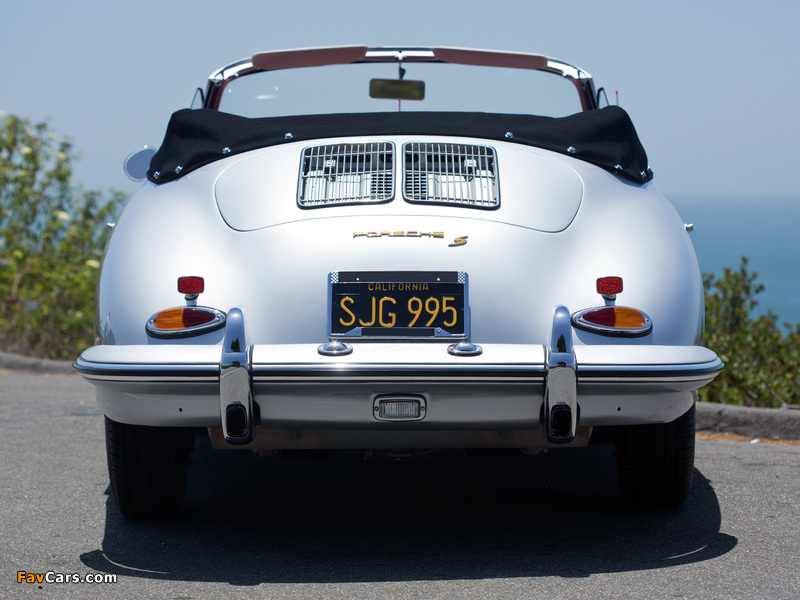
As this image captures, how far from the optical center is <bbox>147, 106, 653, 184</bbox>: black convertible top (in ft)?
11.4

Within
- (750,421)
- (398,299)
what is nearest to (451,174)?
(398,299)

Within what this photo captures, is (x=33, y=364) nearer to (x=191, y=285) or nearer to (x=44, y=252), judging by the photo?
(x=44, y=252)

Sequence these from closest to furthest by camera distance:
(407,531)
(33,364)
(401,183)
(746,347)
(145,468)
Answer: (401,183) → (145,468) → (407,531) → (746,347) → (33,364)

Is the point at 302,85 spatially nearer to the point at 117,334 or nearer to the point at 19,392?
the point at 117,334

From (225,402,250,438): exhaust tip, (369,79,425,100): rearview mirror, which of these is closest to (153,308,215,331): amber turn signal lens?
(225,402,250,438): exhaust tip

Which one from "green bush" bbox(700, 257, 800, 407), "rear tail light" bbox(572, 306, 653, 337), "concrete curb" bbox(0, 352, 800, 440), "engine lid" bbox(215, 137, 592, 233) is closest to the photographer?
"rear tail light" bbox(572, 306, 653, 337)

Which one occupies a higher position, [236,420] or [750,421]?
[236,420]

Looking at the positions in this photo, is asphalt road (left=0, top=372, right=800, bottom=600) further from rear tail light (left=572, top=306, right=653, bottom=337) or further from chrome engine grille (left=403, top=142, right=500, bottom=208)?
chrome engine grille (left=403, top=142, right=500, bottom=208)

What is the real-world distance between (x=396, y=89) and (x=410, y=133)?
4.65ft

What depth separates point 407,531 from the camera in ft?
11.7

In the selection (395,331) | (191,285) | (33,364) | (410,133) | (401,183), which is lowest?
(33,364)

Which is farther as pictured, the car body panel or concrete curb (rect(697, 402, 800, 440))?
concrete curb (rect(697, 402, 800, 440))

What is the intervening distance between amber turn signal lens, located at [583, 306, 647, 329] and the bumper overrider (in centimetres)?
8

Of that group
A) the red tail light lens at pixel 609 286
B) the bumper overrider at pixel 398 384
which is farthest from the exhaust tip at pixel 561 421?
the red tail light lens at pixel 609 286
